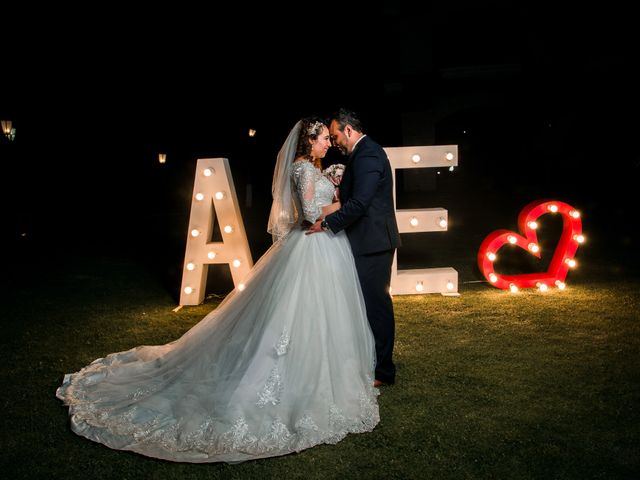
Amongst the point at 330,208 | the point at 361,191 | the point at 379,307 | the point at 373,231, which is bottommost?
the point at 379,307

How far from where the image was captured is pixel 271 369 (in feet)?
13.4

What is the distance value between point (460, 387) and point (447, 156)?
149 inches

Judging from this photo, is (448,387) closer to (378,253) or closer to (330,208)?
(378,253)

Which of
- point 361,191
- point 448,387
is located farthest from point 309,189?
point 448,387

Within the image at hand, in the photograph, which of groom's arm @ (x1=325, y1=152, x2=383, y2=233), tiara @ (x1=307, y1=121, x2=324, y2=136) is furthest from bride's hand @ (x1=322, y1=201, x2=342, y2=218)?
tiara @ (x1=307, y1=121, x2=324, y2=136)

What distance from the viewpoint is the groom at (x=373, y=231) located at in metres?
4.43

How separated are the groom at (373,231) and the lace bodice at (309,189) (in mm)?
133

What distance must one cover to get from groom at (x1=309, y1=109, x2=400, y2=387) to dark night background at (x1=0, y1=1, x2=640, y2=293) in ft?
37.0

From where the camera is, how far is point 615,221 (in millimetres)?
13500

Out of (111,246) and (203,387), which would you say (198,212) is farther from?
(111,246)

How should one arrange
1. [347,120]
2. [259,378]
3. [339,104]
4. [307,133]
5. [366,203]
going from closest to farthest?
1. [259,378]
2. [366,203]
3. [347,120]
4. [307,133]
5. [339,104]

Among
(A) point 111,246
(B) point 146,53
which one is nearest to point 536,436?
(A) point 111,246

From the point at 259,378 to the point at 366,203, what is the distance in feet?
4.97

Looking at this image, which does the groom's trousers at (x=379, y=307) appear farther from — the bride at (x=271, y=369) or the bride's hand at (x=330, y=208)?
the bride's hand at (x=330, y=208)
